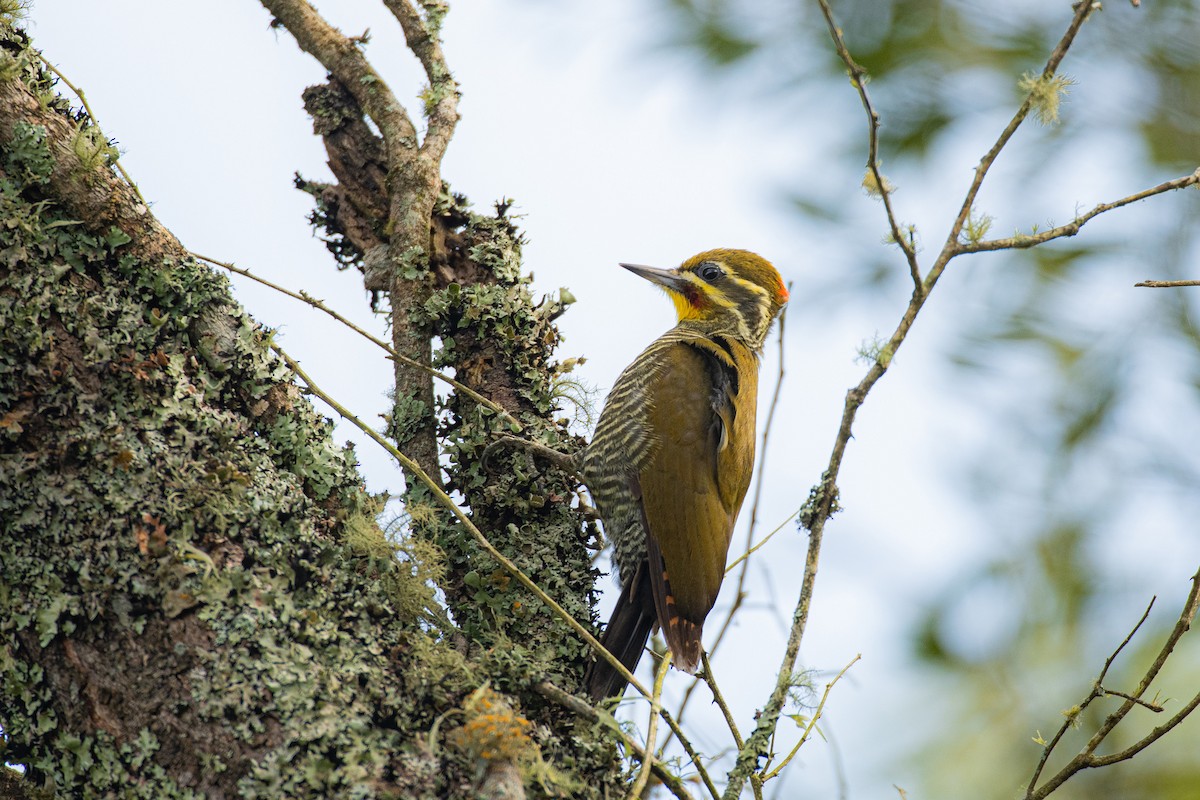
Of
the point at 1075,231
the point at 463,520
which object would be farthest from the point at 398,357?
the point at 1075,231

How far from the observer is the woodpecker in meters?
2.62

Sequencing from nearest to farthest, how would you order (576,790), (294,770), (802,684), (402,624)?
(294,770) → (576,790) → (402,624) → (802,684)

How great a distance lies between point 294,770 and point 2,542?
1.78 ft

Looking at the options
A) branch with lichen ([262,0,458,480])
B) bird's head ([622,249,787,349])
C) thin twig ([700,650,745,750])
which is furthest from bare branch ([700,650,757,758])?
bird's head ([622,249,787,349])

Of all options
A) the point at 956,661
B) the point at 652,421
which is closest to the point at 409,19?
the point at 652,421

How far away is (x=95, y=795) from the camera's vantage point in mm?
1390

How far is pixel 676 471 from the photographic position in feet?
9.67

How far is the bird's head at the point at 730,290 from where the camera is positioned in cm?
358

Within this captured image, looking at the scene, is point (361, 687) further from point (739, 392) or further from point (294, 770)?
point (739, 392)

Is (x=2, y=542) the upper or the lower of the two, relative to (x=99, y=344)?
lower

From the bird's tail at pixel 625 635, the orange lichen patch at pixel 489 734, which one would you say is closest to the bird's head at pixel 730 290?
the bird's tail at pixel 625 635

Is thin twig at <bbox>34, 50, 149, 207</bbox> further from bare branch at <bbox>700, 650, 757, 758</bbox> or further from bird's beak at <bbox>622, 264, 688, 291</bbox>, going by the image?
bird's beak at <bbox>622, 264, 688, 291</bbox>

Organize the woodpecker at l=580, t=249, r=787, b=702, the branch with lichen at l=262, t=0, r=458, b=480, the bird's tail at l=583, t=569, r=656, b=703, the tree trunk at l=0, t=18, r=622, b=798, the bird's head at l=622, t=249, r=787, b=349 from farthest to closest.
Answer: the bird's head at l=622, t=249, r=787, b=349 → the woodpecker at l=580, t=249, r=787, b=702 → the branch with lichen at l=262, t=0, r=458, b=480 → the bird's tail at l=583, t=569, r=656, b=703 → the tree trunk at l=0, t=18, r=622, b=798

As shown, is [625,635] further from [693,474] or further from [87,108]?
[87,108]
